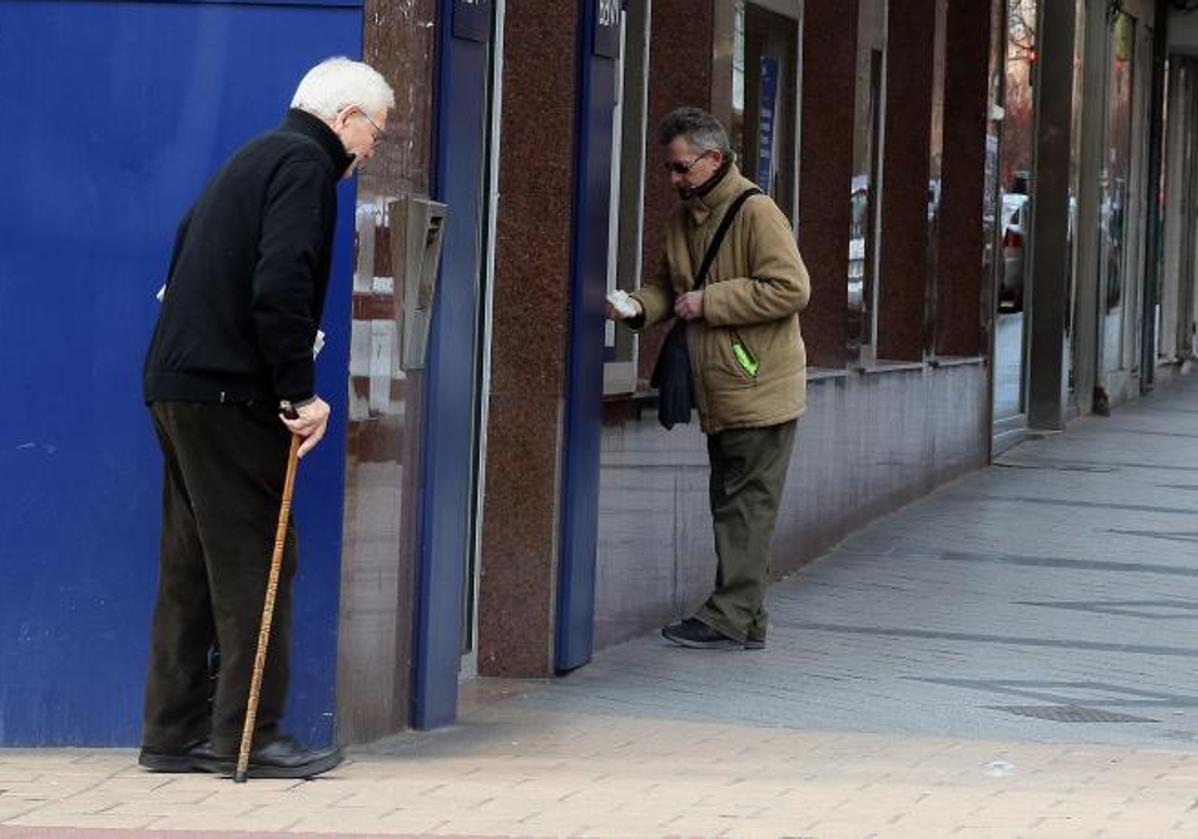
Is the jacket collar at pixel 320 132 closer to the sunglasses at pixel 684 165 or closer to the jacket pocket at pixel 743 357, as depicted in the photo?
the sunglasses at pixel 684 165

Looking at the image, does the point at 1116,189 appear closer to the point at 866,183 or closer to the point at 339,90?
the point at 866,183

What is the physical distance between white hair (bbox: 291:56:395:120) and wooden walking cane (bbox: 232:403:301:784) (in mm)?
802

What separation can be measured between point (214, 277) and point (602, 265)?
279 centimetres

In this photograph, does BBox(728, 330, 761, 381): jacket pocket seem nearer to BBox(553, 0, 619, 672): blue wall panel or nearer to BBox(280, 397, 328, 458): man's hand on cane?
BBox(553, 0, 619, 672): blue wall panel

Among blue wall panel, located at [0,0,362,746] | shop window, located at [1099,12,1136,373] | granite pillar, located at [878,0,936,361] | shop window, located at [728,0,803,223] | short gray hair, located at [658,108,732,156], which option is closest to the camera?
blue wall panel, located at [0,0,362,746]

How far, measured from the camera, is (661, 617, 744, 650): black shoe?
1033cm

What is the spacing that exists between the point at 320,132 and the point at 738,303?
3.13m

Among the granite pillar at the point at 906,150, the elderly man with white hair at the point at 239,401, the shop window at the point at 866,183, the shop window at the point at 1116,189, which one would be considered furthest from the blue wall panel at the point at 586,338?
the shop window at the point at 1116,189

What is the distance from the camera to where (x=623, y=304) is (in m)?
9.87

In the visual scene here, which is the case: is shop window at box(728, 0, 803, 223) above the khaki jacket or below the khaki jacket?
above

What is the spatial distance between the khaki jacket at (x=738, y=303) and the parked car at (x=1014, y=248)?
10582 mm

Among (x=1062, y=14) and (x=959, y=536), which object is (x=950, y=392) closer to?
(x=959, y=536)

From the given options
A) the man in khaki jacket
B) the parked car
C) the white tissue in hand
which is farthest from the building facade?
the parked car

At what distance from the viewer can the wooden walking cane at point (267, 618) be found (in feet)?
23.5
